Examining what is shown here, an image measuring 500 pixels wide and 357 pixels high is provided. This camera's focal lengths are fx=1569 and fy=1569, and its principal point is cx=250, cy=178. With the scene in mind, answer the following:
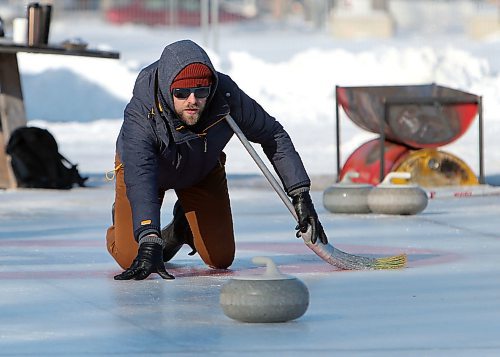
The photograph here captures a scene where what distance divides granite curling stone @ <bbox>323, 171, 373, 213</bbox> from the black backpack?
3.47 meters

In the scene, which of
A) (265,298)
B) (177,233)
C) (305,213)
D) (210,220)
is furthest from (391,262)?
(265,298)

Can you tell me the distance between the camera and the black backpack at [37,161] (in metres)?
Result: 13.1

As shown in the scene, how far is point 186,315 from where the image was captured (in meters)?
5.77

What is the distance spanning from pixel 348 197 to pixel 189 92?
13.3ft

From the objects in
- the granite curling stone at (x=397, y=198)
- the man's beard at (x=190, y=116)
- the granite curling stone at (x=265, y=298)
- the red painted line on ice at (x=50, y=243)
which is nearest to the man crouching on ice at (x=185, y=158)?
the man's beard at (x=190, y=116)

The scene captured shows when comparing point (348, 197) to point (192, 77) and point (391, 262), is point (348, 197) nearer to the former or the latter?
point (391, 262)

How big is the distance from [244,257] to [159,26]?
137 feet

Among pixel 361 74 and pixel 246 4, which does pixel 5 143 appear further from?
pixel 246 4

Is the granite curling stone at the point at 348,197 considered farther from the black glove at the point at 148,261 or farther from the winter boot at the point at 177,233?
the black glove at the point at 148,261

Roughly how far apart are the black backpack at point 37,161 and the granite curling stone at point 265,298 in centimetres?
776

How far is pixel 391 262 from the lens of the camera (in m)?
7.36

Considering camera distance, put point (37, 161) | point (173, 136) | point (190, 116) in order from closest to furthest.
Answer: point (190, 116) < point (173, 136) < point (37, 161)

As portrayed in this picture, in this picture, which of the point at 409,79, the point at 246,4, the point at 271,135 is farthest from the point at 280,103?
the point at 246,4

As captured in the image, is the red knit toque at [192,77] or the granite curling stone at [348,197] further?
the granite curling stone at [348,197]
